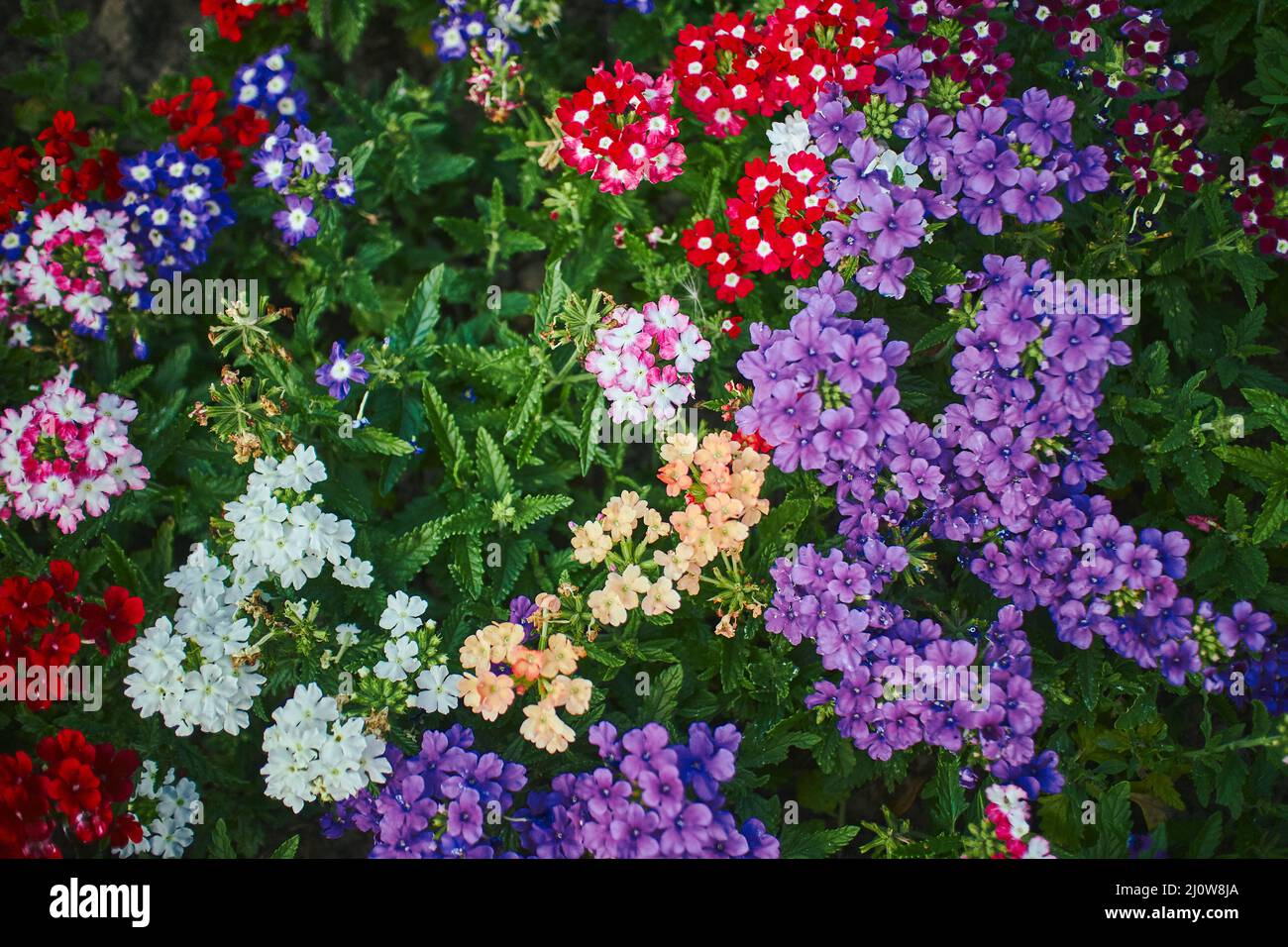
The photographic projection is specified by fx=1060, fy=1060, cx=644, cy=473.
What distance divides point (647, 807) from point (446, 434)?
166 centimetres

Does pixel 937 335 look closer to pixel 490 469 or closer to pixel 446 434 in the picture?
pixel 490 469

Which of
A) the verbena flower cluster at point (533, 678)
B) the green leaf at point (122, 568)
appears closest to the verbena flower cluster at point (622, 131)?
the verbena flower cluster at point (533, 678)

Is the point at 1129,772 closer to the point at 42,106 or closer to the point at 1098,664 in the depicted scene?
the point at 1098,664

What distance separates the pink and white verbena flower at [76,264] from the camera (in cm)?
418

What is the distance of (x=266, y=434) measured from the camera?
3.67 m

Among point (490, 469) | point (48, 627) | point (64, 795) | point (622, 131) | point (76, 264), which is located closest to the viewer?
point (64, 795)

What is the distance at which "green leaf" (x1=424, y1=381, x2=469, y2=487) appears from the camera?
402 cm

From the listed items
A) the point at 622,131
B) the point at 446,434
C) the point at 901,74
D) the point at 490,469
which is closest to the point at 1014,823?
the point at 490,469

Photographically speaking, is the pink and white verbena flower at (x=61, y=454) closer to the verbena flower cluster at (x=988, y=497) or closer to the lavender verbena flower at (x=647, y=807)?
the lavender verbena flower at (x=647, y=807)

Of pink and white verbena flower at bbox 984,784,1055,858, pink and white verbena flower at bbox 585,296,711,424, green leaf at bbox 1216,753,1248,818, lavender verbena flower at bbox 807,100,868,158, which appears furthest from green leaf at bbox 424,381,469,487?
green leaf at bbox 1216,753,1248,818

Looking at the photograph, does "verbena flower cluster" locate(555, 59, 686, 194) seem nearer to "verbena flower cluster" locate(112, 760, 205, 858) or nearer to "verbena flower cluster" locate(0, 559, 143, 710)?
"verbena flower cluster" locate(0, 559, 143, 710)

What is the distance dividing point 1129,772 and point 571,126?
3075 mm

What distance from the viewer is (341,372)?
12.8 ft

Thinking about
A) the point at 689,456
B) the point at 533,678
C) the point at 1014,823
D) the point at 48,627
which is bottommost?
the point at 1014,823
